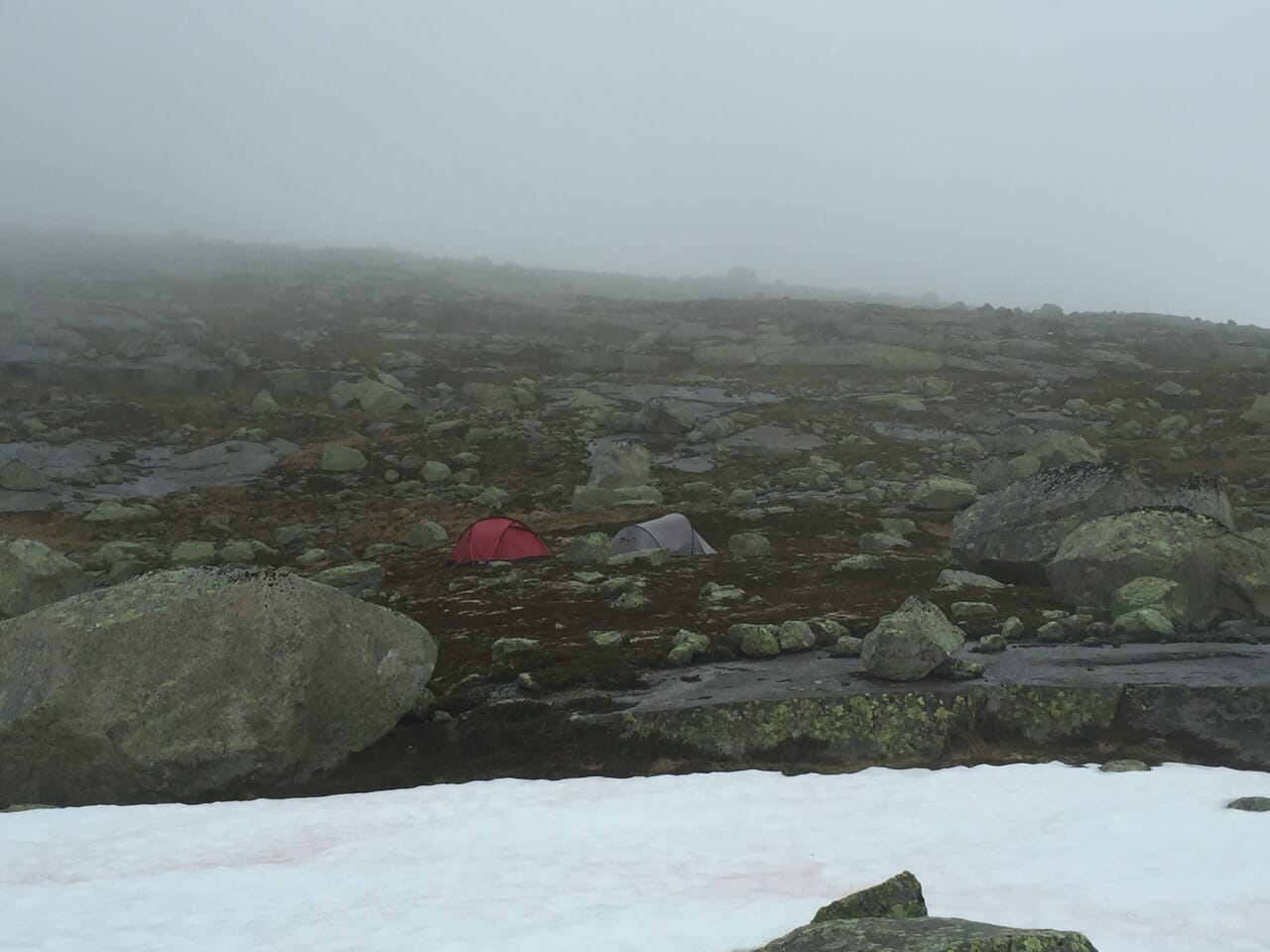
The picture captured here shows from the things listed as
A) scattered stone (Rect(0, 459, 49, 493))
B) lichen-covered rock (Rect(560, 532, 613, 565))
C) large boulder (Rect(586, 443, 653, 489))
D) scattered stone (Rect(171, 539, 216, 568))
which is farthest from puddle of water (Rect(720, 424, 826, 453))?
scattered stone (Rect(0, 459, 49, 493))

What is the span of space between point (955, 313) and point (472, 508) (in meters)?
45.3

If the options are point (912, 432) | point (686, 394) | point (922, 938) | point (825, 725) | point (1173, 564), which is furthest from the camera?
point (686, 394)

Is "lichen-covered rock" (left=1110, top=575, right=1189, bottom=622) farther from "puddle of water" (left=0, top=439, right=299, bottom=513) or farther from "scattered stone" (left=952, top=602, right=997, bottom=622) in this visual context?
"puddle of water" (left=0, top=439, right=299, bottom=513)

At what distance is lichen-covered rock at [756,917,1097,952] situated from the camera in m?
3.73

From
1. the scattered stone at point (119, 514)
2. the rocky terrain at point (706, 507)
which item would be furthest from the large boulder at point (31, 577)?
the scattered stone at point (119, 514)

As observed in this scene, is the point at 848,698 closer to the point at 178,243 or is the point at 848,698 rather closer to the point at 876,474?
the point at 876,474

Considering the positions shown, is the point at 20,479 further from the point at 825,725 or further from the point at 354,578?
the point at 825,725

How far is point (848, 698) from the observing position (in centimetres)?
1074

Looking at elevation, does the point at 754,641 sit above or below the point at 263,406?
above

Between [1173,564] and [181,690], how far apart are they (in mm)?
→ 12183

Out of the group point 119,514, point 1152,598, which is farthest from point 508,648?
point 119,514

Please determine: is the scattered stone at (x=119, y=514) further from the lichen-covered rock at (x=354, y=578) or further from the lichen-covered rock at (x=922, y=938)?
the lichen-covered rock at (x=922, y=938)

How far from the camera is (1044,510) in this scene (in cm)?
1611

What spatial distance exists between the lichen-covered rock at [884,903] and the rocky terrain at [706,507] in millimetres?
5335
